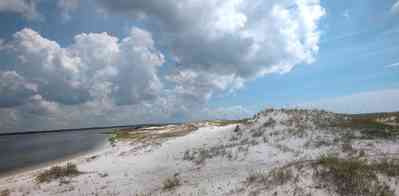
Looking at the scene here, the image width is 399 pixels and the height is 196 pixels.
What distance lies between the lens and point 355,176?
1062 cm

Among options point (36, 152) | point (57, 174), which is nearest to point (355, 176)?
point (57, 174)

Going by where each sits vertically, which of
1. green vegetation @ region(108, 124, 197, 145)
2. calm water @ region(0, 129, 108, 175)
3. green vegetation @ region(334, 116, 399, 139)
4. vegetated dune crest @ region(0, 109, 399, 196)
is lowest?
calm water @ region(0, 129, 108, 175)

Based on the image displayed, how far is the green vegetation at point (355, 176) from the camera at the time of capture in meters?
9.73

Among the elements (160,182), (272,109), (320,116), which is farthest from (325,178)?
(272,109)

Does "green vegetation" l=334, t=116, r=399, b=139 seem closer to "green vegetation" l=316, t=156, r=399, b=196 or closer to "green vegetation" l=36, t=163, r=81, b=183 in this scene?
"green vegetation" l=316, t=156, r=399, b=196

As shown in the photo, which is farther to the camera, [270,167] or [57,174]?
[57,174]

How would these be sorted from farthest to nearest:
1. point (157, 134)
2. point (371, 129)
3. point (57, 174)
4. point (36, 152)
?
1. point (157, 134)
2. point (36, 152)
3. point (371, 129)
4. point (57, 174)

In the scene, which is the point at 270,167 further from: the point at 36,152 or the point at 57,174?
the point at 36,152

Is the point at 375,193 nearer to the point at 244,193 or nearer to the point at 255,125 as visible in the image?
the point at 244,193

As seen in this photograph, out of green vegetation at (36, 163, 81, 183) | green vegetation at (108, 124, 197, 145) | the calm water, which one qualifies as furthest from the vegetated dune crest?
the calm water

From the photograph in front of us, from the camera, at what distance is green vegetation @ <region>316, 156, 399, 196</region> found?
973 centimetres

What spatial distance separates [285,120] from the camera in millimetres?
28609

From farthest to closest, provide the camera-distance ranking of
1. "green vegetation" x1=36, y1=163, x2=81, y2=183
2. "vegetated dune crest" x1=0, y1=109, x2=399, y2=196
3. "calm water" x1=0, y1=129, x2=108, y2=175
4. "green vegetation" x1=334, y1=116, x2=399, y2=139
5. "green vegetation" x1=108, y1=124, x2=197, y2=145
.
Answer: "green vegetation" x1=108, y1=124, x2=197, y2=145
"calm water" x1=0, y1=129, x2=108, y2=175
"green vegetation" x1=334, y1=116, x2=399, y2=139
"green vegetation" x1=36, y1=163, x2=81, y2=183
"vegetated dune crest" x1=0, y1=109, x2=399, y2=196

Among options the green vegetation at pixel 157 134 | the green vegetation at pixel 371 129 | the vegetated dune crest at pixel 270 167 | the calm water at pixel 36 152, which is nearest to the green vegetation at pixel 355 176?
the vegetated dune crest at pixel 270 167
